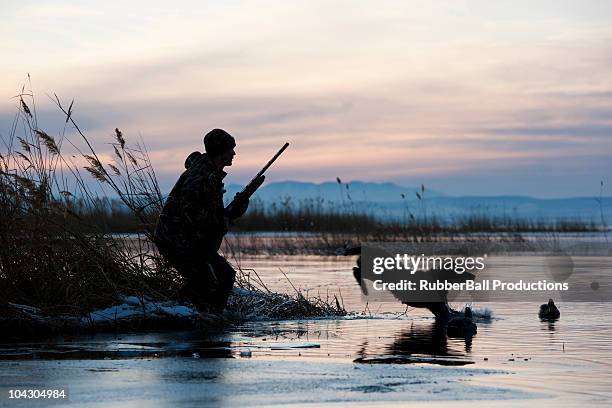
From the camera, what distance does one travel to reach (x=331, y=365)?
25.5ft

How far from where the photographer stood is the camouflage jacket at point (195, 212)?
10.4 m

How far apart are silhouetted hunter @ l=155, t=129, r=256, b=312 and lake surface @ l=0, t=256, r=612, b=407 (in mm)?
627

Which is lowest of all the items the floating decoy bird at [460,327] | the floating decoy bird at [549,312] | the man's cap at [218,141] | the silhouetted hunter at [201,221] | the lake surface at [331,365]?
the lake surface at [331,365]

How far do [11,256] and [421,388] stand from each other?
199 inches

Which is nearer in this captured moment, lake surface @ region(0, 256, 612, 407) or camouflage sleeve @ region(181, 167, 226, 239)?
lake surface @ region(0, 256, 612, 407)

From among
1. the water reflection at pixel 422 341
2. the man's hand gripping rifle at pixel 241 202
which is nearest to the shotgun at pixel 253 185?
the man's hand gripping rifle at pixel 241 202

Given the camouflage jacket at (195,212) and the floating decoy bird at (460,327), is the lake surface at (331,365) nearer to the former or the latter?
the floating decoy bird at (460,327)

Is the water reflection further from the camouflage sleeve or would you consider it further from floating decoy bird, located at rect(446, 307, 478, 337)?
the camouflage sleeve

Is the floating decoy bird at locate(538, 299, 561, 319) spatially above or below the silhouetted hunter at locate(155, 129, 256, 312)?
below

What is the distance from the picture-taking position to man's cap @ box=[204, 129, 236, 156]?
10422 millimetres

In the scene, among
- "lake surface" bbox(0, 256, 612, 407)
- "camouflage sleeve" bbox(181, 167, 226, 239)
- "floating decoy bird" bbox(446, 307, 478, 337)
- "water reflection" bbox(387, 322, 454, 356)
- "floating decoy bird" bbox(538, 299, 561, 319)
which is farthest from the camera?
"floating decoy bird" bbox(538, 299, 561, 319)

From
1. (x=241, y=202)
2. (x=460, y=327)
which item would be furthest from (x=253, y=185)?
(x=460, y=327)

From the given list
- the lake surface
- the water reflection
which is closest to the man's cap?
the lake surface

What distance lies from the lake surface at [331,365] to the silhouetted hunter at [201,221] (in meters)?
0.63
